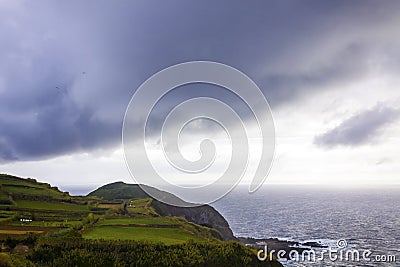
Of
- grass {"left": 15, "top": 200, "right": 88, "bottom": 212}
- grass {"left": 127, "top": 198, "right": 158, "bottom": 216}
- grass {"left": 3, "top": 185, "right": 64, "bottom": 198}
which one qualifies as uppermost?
grass {"left": 3, "top": 185, "right": 64, "bottom": 198}

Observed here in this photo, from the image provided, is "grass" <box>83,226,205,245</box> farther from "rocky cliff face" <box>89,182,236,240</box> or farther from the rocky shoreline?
"rocky cliff face" <box>89,182,236,240</box>

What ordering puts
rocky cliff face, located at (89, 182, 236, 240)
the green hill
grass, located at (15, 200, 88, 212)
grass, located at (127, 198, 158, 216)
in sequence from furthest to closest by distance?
rocky cliff face, located at (89, 182, 236, 240), grass, located at (127, 198, 158, 216), grass, located at (15, 200, 88, 212), the green hill

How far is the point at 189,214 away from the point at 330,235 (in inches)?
1396

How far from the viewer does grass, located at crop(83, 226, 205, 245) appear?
35500mm

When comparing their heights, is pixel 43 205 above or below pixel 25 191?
below

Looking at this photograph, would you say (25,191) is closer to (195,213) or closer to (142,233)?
(142,233)

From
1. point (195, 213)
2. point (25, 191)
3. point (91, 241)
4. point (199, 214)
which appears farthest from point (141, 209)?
point (91, 241)

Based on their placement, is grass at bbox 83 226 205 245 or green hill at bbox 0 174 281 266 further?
grass at bbox 83 226 205 245

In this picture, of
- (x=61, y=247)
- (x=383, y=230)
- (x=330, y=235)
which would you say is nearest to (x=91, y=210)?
(x=61, y=247)

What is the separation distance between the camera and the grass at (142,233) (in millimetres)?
35500

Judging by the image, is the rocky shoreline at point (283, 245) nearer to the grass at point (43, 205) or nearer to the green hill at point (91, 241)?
the green hill at point (91, 241)

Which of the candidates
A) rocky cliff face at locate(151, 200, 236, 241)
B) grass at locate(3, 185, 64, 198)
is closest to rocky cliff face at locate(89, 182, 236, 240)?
rocky cliff face at locate(151, 200, 236, 241)

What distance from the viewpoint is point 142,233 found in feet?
129

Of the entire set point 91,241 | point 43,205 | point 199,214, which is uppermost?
point 43,205
